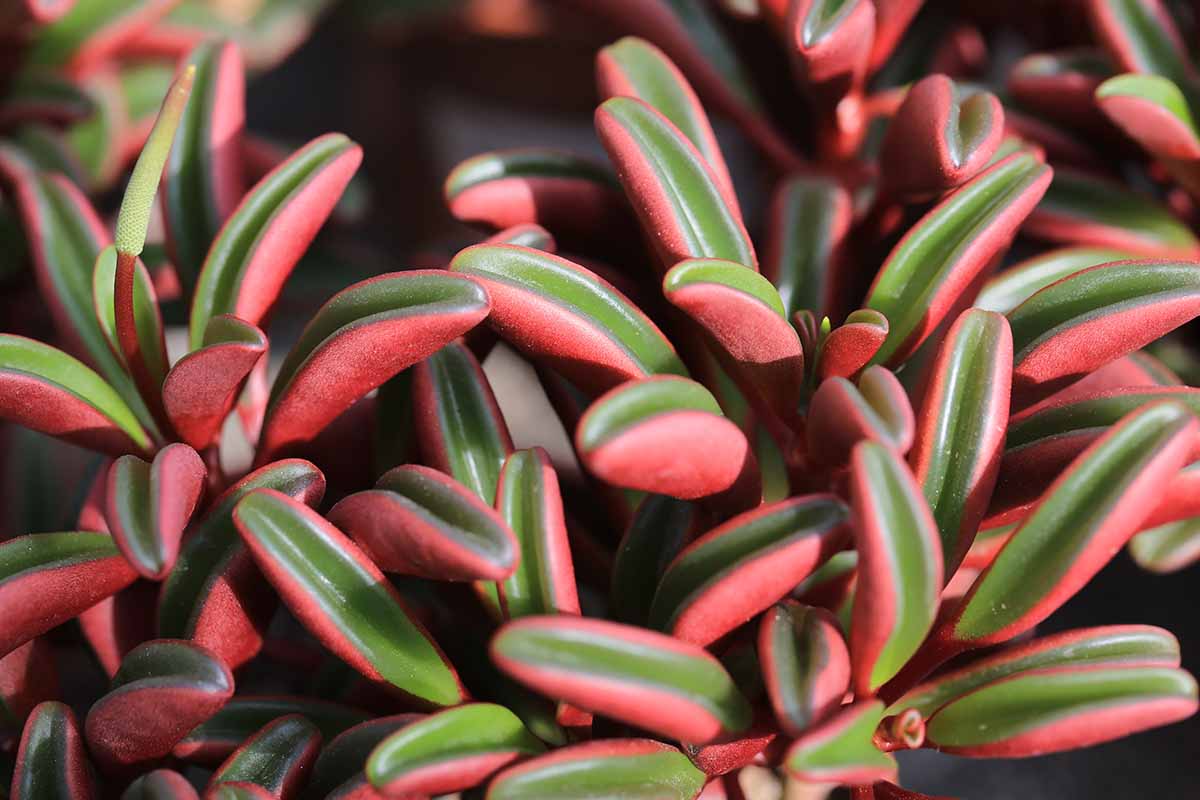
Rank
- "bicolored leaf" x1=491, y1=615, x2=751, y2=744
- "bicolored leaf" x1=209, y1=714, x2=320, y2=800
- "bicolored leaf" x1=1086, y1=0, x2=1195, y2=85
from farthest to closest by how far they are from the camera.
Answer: "bicolored leaf" x1=1086, y1=0, x2=1195, y2=85
"bicolored leaf" x1=209, y1=714, x2=320, y2=800
"bicolored leaf" x1=491, y1=615, x2=751, y2=744

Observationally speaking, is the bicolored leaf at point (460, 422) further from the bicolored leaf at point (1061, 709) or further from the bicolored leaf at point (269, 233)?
the bicolored leaf at point (1061, 709)

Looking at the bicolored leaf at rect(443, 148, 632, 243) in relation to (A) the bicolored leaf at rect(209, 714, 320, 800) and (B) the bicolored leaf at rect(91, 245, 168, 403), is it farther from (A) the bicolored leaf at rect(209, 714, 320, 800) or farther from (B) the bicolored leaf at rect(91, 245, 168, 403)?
(A) the bicolored leaf at rect(209, 714, 320, 800)

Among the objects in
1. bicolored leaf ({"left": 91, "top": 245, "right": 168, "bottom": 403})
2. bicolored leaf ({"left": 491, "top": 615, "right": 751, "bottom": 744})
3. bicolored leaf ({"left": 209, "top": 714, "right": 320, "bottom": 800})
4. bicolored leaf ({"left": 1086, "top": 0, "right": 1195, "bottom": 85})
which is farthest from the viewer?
bicolored leaf ({"left": 1086, "top": 0, "right": 1195, "bottom": 85})

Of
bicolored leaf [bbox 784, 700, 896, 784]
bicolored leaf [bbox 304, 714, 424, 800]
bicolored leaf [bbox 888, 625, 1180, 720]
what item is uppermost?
bicolored leaf [bbox 784, 700, 896, 784]

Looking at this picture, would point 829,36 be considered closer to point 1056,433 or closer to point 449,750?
point 1056,433

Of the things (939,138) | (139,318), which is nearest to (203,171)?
(139,318)

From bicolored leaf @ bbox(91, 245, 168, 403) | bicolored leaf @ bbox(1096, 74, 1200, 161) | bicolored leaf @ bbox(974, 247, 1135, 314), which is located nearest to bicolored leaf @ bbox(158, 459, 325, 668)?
bicolored leaf @ bbox(91, 245, 168, 403)
